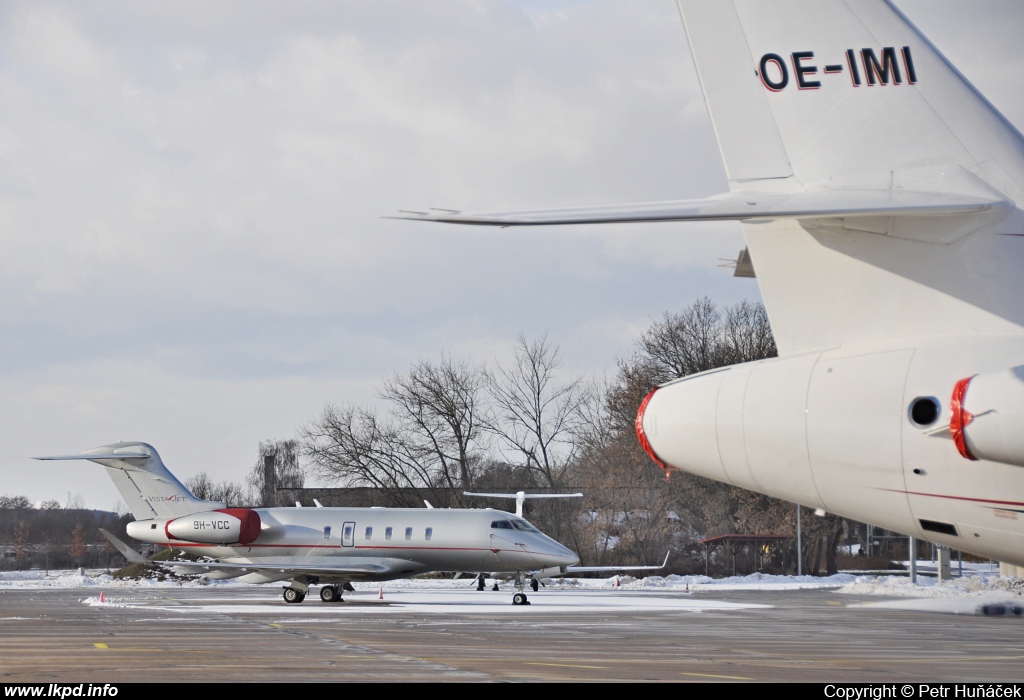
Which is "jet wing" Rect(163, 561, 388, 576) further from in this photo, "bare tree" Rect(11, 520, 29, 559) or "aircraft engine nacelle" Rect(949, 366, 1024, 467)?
"bare tree" Rect(11, 520, 29, 559)

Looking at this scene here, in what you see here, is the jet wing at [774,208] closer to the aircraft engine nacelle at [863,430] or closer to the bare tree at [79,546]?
the aircraft engine nacelle at [863,430]

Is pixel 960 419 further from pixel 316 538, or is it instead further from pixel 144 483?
pixel 144 483

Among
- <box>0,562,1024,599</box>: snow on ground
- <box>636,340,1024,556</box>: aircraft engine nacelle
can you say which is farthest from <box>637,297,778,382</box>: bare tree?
<box>636,340,1024,556</box>: aircraft engine nacelle

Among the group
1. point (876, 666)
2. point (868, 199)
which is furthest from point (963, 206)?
point (876, 666)

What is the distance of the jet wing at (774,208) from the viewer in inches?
206

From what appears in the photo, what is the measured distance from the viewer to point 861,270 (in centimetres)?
646

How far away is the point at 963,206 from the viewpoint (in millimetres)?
5855

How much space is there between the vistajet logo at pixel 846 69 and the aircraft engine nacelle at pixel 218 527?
891 inches

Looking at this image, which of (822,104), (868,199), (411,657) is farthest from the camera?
(411,657)

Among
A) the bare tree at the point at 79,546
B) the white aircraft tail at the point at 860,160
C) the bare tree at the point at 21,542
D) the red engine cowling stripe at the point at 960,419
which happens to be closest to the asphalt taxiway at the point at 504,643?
the white aircraft tail at the point at 860,160

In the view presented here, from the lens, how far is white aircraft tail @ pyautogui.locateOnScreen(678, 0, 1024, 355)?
20.5 feet
